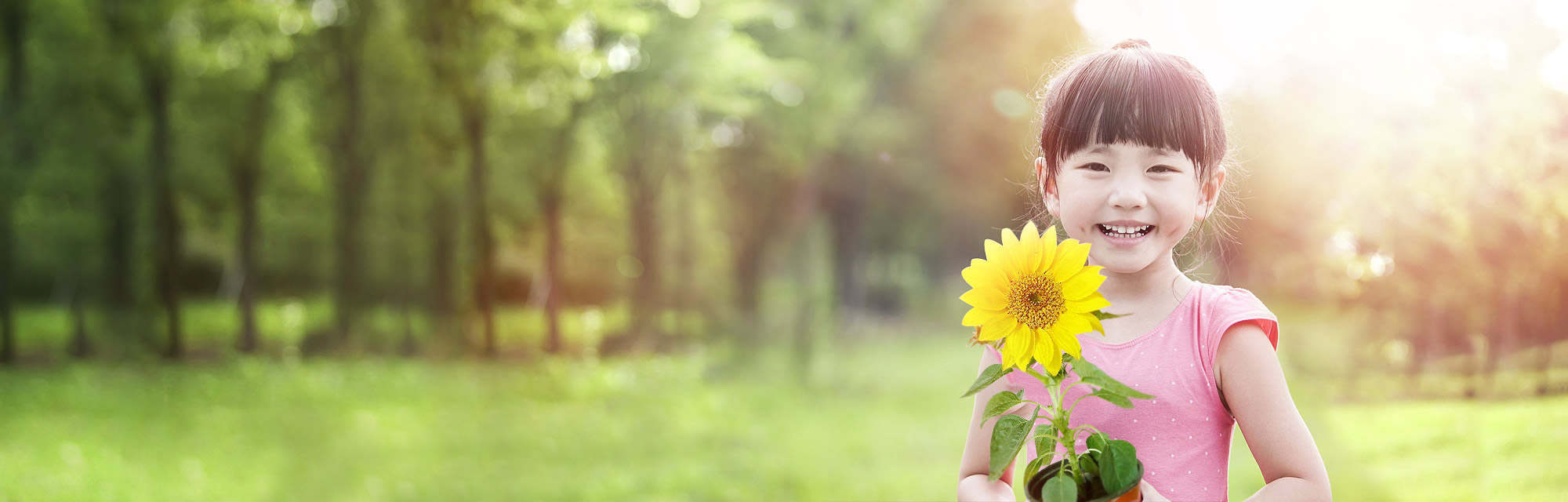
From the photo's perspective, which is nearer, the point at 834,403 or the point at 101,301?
the point at 834,403

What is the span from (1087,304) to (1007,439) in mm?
190

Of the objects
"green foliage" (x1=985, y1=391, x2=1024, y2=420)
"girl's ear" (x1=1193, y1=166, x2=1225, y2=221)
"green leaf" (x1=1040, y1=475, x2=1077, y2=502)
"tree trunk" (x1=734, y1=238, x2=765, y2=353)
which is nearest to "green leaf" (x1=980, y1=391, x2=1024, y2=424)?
"green foliage" (x1=985, y1=391, x2=1024, y2=420)

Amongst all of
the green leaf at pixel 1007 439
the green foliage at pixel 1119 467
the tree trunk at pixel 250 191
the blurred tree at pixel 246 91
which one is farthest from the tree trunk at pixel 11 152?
the green foliage at pixel 1119 467

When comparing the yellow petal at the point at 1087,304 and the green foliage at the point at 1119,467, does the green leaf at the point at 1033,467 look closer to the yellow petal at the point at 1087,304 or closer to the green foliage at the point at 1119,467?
the green foliage at the point at 1119,467

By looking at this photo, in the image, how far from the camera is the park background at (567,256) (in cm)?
784

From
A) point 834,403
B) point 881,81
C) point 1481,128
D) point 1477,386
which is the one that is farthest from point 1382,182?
point 881,81

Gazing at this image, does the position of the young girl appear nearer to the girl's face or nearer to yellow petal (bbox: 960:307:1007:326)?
the girl's face

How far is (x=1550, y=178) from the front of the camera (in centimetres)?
816

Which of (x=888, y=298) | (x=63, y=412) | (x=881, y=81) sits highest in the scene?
(x=881, y=81)

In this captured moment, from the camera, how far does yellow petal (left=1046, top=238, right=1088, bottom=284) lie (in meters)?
1.15

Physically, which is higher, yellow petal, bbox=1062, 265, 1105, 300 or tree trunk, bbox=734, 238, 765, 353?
tree trunk, bbox=734, 238, 765, 353

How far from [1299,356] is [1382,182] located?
2705 millimetres

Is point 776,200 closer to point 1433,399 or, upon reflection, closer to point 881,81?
point 881,81

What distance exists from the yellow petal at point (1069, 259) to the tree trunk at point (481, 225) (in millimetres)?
9285
